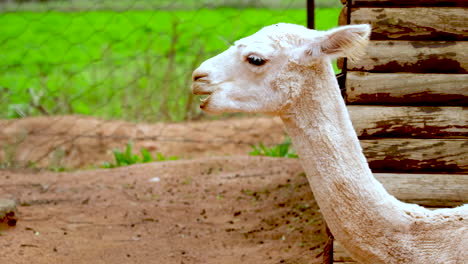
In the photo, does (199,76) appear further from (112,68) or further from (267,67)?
(112,68)

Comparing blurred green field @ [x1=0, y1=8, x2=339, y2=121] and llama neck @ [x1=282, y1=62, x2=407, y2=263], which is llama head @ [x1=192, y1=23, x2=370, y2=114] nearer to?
llama neck @ [x1=282, y1=62, x2=407, y2=263]

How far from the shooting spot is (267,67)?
99.3 inches

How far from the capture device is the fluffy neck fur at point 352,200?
7.84ft

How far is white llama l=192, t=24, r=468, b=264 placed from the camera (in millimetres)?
2393

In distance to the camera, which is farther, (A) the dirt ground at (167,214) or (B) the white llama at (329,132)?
(A) the dirt ground at (167,214)

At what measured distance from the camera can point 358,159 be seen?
2422mm

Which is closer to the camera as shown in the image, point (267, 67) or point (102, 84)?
point (267, 67)

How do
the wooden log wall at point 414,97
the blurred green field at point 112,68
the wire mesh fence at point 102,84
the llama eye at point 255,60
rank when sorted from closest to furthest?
the llama eye at point 255,60, the wooden log wall at point 414,97, the wire mesh fence at point 102,84, the blurred green field at point 112,68

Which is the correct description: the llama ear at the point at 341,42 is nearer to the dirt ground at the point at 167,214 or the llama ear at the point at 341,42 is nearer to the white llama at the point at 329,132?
the white llama at the point at 329,132

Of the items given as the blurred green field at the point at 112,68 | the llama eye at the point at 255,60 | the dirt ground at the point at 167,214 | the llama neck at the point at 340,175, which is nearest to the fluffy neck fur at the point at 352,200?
the llama neck at the point at 340,175

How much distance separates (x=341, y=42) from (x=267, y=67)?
30 cm

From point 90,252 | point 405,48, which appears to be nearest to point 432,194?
point 405,48

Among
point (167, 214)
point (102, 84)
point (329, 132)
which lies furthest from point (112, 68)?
point (329, 132)

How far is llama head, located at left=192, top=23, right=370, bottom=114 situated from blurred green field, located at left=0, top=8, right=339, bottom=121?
451 centimetres
